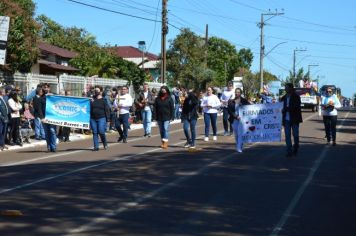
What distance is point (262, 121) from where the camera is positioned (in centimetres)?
1686

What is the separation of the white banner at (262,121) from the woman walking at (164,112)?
7.19 feet

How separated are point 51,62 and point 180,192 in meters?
47.4

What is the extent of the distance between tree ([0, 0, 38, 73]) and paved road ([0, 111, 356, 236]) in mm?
10318

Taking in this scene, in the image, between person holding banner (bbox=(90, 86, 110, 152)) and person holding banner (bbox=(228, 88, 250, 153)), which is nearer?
person holding banner (bbox=(228, 88, 250, 153))

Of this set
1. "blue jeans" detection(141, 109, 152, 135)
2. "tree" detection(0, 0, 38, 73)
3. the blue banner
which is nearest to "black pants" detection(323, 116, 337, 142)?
"blue jeans" detection(141, 109, 152, 135)

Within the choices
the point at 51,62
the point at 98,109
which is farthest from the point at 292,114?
the point at 51,62

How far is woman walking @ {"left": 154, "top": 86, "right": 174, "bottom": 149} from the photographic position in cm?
1767

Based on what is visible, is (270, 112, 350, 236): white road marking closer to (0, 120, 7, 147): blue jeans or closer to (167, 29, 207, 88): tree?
(0, 120, 7, 147): blue jeans

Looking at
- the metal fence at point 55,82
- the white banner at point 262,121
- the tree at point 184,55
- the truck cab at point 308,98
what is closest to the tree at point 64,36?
the tree at point 184,55

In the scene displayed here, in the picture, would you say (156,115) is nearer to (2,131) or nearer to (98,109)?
(98,109)

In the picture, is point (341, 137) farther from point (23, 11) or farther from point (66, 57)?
point (66, 57)

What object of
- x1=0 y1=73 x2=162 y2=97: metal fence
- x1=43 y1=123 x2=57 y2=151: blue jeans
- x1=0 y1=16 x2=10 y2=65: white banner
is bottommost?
x1=43 y1=123 x2=57 y2=151: blue jeans

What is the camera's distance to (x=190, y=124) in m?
18.0

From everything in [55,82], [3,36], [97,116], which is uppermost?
[3,36]
